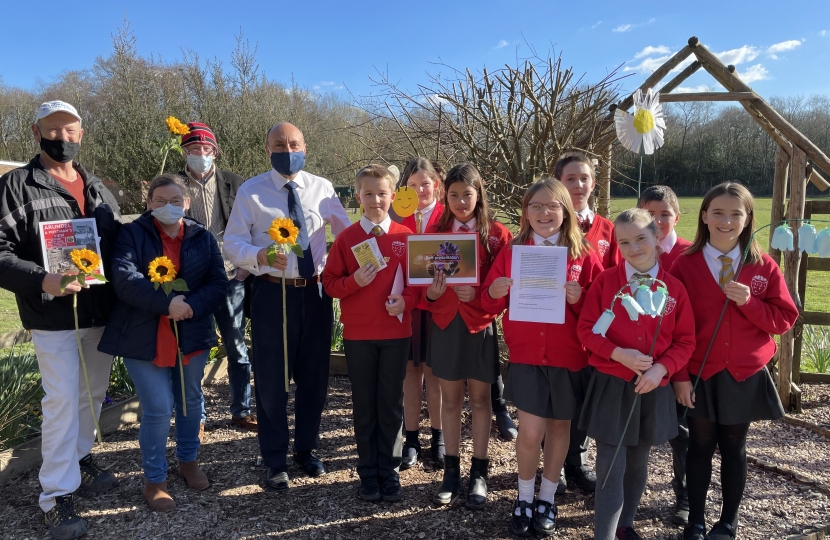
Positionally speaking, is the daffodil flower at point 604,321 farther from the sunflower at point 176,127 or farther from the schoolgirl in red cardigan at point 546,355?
the sunflower at point 176,127

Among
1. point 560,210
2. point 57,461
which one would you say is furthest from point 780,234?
point 57,461

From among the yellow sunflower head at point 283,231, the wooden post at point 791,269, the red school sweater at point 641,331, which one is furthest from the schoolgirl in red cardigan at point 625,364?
the wooden post at point 791,269

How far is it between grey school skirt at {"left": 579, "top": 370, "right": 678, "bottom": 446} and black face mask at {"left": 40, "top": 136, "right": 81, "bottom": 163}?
320cm

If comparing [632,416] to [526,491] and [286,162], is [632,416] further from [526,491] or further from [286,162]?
[286,162]

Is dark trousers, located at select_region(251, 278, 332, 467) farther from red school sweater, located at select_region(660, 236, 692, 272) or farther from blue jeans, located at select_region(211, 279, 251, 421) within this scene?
red school sweater, located at select_region(660, 236, 692, 272)

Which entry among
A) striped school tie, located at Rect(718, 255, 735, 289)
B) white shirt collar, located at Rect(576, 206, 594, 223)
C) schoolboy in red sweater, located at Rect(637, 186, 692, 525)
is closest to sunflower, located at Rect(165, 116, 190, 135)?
white shirt collar, located at Rect(576, 206, 594, 223)

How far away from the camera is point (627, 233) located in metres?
2.62

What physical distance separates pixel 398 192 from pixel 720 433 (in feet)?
7.46

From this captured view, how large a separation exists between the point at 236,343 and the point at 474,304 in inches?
88.9

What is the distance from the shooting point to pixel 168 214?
3211 millimetres

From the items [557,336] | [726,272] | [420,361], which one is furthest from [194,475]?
[726,272]

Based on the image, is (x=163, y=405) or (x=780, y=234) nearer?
(x=780, y=234)

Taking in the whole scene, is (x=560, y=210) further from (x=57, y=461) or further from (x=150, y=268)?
(x=57, y=461)

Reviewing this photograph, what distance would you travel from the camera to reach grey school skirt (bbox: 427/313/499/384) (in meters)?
3.17
